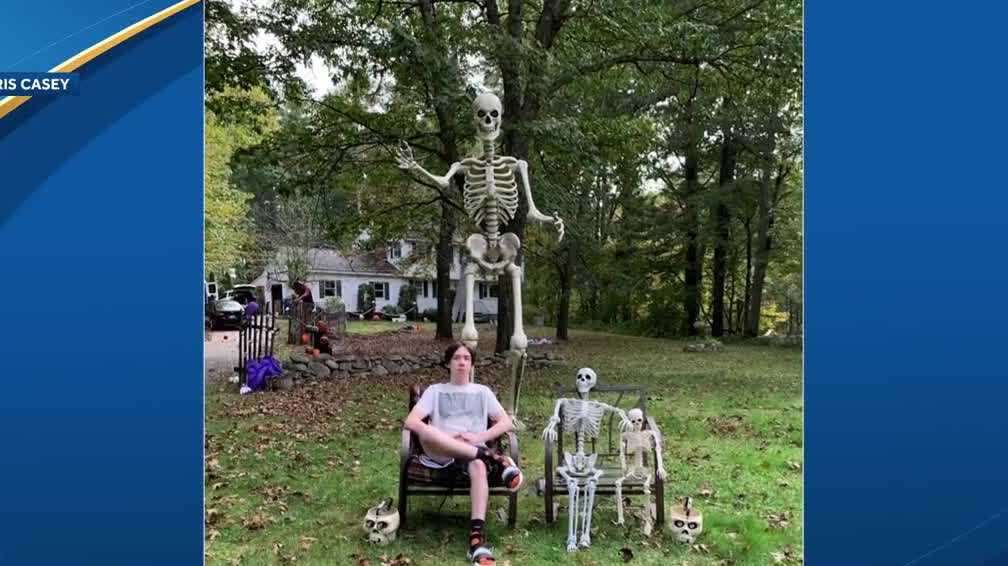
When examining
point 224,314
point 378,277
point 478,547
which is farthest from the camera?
point 378,277

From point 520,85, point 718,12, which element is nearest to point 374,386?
point 520,85

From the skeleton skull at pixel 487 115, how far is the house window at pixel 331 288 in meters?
14.3

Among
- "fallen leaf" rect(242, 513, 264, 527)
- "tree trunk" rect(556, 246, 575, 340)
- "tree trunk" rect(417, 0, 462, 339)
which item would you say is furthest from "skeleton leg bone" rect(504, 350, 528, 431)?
"tree trunk" rect(556, 246, 575, 340)

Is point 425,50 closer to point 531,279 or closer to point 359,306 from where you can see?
point 531,279

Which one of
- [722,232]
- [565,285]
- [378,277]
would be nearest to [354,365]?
[565,285]

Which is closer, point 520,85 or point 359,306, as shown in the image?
point 520,85

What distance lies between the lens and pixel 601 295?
58.0 ft

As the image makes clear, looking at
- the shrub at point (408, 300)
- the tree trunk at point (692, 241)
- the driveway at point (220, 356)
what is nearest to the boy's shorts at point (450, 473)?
the driveway at point (220, 356)

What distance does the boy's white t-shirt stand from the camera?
367cm

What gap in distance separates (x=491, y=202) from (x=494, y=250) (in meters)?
0.29

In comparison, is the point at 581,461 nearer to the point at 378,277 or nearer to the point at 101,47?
the point at 101,47

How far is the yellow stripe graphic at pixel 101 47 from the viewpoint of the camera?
2717 mm

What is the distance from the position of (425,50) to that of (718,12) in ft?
13.7

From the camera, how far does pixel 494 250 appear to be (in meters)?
4.30
